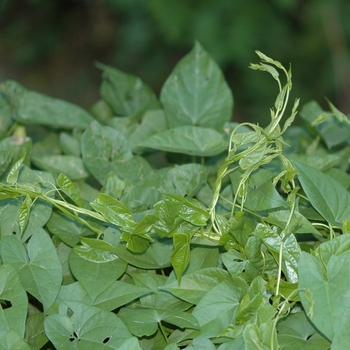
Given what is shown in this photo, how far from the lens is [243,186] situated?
642mm

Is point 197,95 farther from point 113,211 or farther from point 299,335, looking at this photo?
point 299,335

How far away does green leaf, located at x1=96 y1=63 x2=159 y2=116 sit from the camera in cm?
111

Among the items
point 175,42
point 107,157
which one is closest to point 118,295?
point 107,157

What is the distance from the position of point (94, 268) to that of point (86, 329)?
0.08m

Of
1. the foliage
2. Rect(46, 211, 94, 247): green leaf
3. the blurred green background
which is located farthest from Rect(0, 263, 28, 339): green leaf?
the blurred green background

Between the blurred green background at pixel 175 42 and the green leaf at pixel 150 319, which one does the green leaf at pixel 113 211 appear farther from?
the blurred green background at pixel 175 42

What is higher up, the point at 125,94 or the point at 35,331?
the point at 125,94

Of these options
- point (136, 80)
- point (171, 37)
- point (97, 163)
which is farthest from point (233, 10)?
point (97, 163)

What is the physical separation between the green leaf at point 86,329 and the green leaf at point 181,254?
0.08m

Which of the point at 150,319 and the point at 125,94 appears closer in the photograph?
the point at 150,319

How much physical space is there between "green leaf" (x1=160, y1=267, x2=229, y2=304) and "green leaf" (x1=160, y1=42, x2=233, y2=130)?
387mm

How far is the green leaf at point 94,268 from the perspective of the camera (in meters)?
0.65

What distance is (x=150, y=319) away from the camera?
62 cm

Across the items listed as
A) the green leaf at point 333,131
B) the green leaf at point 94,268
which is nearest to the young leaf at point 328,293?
the green leaf at point 94,268
